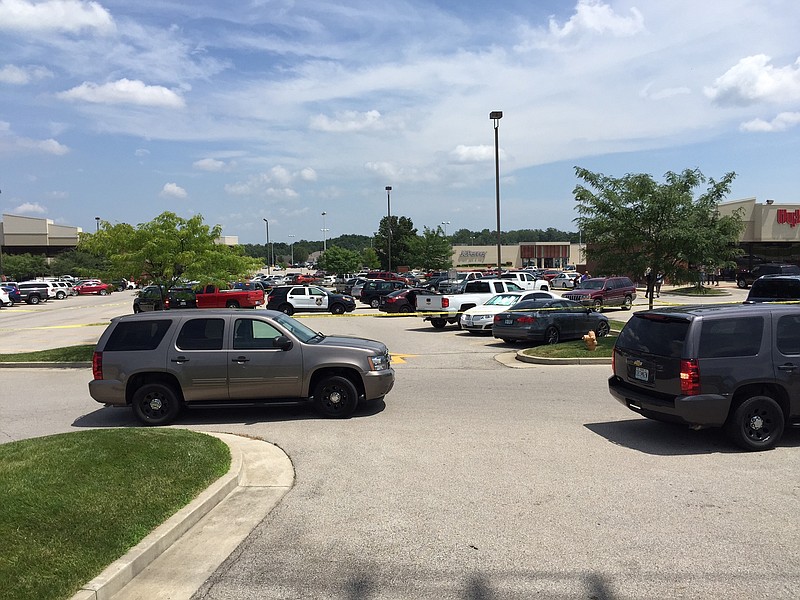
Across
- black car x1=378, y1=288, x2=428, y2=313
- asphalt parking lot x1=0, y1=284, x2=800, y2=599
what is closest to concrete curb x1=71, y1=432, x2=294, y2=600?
asphalt parking lot x1=0, y1=284, x2=800, y2=599

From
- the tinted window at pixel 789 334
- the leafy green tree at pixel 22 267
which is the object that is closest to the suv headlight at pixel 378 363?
the tinted window at pixel 789 334

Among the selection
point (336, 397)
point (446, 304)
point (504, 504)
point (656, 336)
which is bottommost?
point (504, 504)

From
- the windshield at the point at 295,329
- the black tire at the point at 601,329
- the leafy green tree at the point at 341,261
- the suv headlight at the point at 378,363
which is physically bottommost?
the black tire at the point at 601,329

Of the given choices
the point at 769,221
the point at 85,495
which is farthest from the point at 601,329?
the point at 769,221

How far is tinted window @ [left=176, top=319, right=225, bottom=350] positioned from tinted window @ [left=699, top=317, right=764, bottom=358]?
6.59 meters

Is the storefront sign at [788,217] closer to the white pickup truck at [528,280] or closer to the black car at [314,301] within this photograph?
the white pickup truck at [528,280]

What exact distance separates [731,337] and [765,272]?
40841mm

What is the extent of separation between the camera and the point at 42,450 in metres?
6.51

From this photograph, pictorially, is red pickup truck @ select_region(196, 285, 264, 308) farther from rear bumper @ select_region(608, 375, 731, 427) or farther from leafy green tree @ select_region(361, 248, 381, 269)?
leafy green tree @ select_region(361, 248, 381, 269)

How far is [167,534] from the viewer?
16.4 feet

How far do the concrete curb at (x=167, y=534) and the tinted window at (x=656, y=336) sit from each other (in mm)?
4677

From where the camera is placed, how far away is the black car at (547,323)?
18.2m

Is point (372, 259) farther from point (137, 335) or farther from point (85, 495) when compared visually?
point (85, 495)

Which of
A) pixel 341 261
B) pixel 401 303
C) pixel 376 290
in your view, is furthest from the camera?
pixel 341 261
